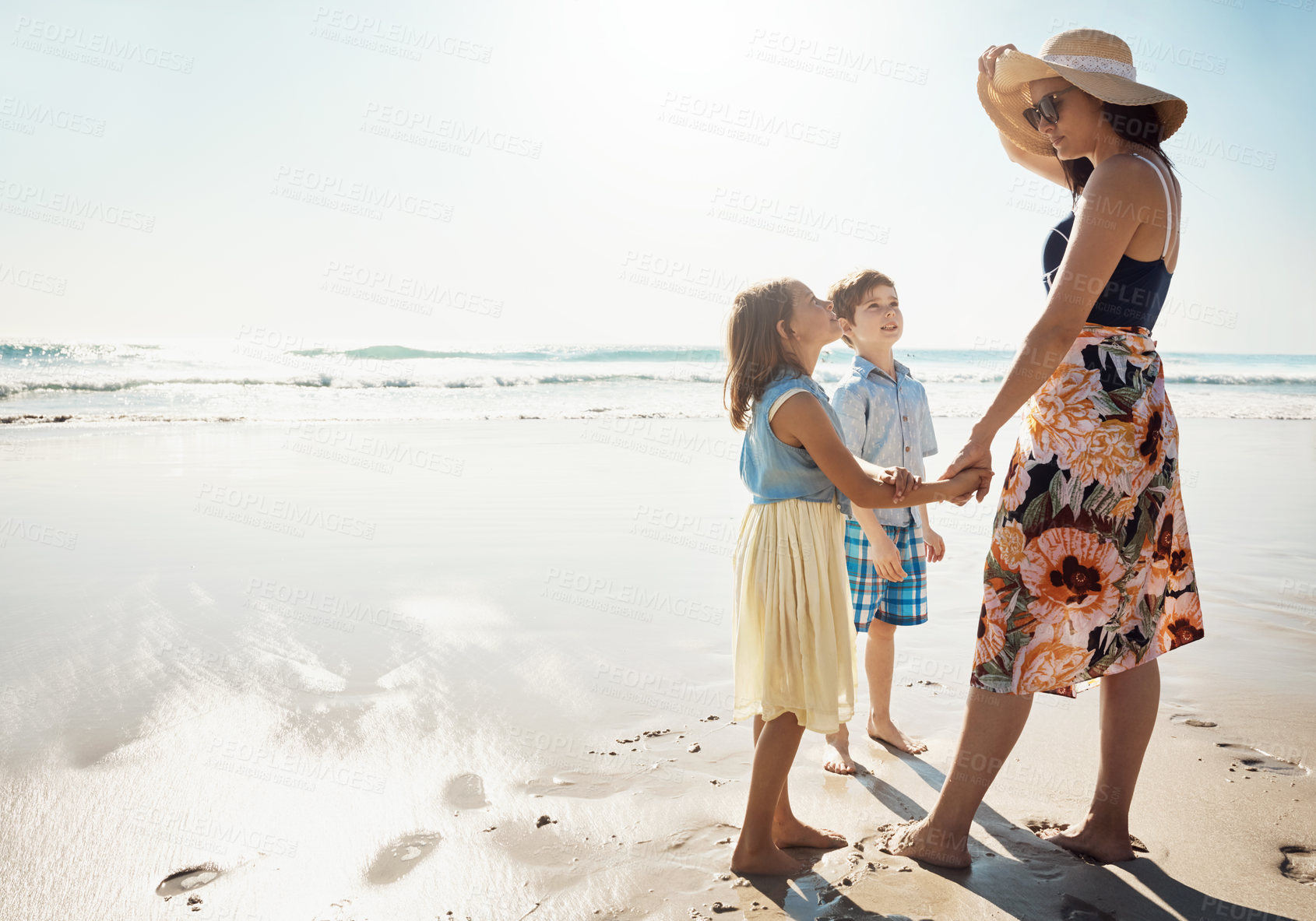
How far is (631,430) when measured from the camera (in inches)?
473

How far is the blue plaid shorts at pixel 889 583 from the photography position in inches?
120

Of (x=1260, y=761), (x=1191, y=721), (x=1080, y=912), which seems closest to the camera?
(x=1080, y=912)

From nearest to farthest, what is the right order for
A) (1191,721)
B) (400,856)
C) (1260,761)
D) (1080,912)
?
(1080,912), (400,856), (1260,761), (1191,721)

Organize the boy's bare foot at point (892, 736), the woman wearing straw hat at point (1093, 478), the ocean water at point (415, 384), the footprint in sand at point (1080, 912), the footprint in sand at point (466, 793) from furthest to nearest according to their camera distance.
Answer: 1. the ocean water at point (415, 384)
2. the boy's bare foot at point (892, 736)
3. the footprint in sand at point (466, 793)
4. the woman wearing straw hat at point (1093, 478)
5. the footprint in sand at point (1080, 912)

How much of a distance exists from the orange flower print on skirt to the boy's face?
1.04m

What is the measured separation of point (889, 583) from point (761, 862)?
130 centimetres

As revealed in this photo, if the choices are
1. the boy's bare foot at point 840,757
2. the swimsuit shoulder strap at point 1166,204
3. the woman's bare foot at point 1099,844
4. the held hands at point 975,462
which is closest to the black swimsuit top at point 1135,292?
the swimsuit shoulder strap at point 1166,204

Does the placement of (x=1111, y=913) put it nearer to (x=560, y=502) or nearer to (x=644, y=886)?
(x=644, y=886)

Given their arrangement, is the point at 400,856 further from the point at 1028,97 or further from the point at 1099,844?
the point at 1028,97

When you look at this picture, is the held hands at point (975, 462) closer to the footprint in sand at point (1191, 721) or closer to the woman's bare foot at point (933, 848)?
the woman's bare foot at point (933, 848)

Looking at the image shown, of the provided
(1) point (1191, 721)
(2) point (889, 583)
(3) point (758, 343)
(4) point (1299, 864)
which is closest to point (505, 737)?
(2) point (889, 583)

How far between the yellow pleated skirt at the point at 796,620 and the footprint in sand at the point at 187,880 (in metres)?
1.37

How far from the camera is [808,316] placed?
2.37 m

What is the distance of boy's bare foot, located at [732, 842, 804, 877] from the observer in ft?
6.99
